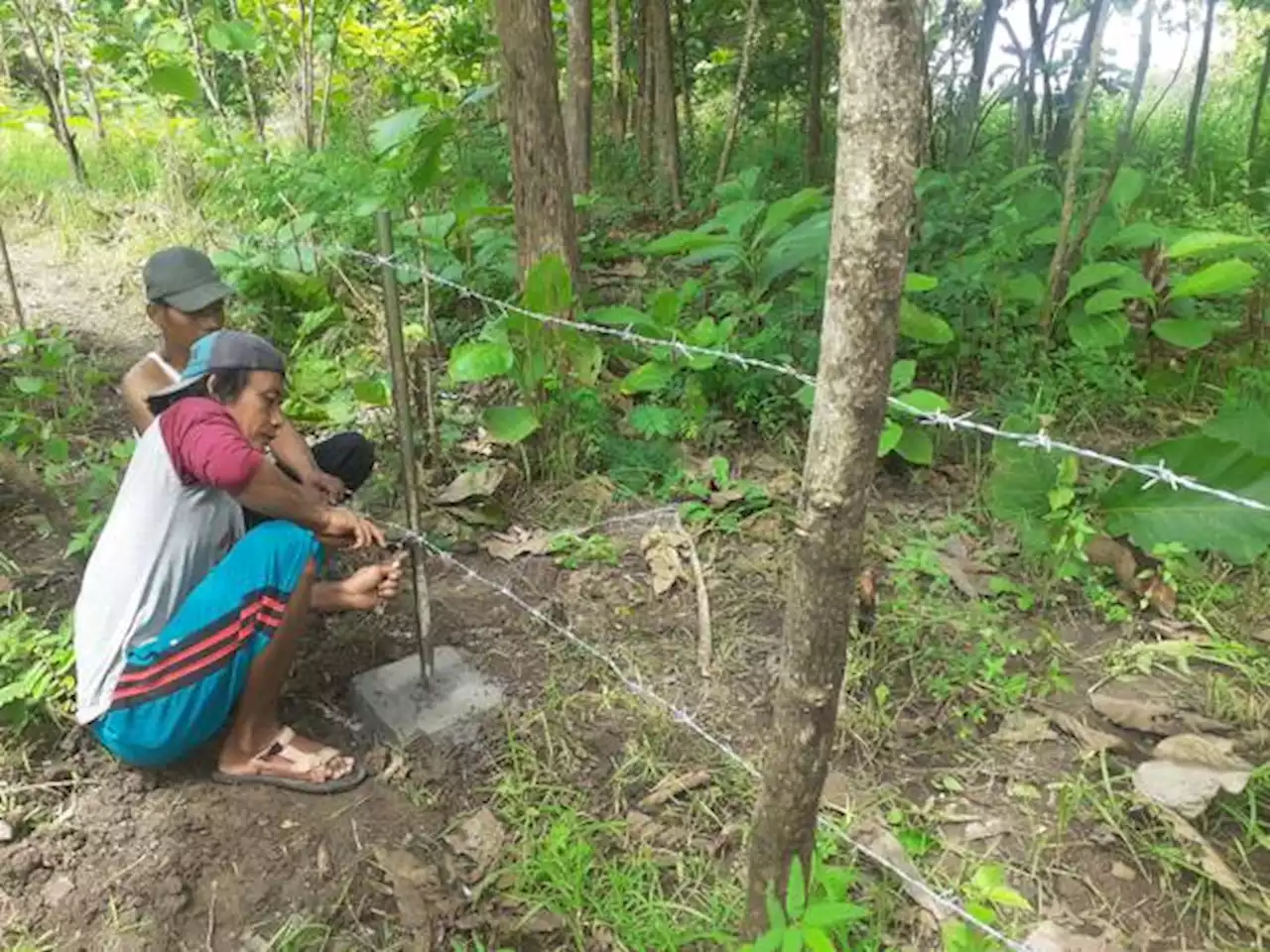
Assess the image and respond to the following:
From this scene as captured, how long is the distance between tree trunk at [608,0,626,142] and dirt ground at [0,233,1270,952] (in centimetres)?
559

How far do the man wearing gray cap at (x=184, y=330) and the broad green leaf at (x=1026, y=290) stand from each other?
2763 mm

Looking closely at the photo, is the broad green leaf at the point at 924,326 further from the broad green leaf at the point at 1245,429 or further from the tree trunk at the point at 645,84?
the tree trunk at the point at 645,84

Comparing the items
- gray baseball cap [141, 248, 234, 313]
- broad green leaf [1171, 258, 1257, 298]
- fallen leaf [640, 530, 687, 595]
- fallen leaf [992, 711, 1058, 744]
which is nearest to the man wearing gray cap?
gray baseball cap [141, 248, 234, 313]

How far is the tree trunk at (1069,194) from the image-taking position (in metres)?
3.87

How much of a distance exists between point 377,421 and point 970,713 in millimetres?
2554

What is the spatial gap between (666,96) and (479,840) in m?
5.41

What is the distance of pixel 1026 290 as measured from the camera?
396 centimetres

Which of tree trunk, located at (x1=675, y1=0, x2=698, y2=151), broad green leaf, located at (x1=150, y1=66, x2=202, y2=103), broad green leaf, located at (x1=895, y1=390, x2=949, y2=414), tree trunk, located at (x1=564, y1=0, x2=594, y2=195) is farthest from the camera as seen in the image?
tree trunk, located at (x1=675, y1=0, x2=698, y2=151)

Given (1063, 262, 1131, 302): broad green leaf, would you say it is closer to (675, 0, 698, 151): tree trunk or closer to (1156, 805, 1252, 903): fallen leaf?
(1156, 805, 1252, 903): fallen leaf

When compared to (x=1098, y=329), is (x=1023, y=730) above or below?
below

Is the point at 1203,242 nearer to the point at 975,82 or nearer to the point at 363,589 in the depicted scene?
the point at 975,82

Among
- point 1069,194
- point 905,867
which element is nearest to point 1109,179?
point 1069,194

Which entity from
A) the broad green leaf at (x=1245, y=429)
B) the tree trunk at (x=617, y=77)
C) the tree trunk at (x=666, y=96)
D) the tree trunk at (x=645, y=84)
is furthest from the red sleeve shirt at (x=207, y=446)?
the tree trunk at (x=617, y=77)

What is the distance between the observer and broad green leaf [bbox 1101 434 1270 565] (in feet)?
9.18
